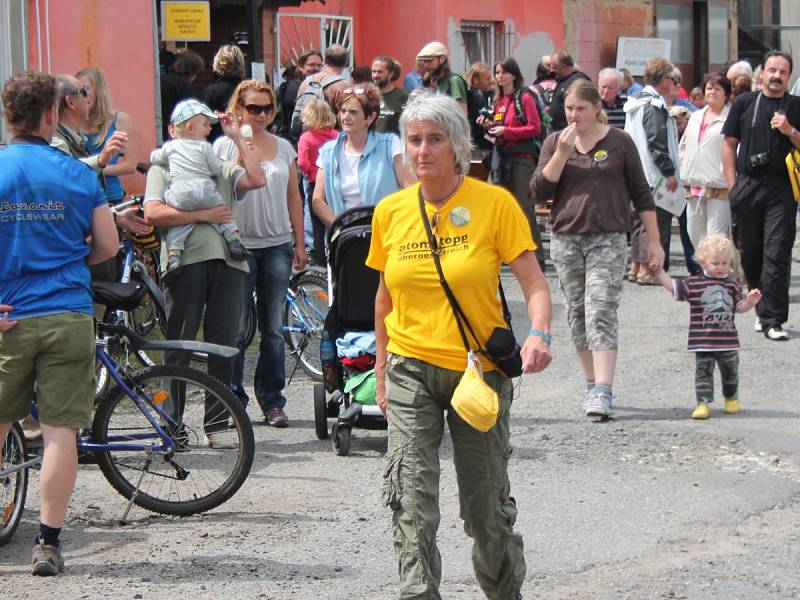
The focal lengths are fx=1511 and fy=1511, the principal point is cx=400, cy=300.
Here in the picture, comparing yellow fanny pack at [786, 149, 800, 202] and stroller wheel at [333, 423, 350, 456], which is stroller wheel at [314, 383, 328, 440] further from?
yellow fanny pack at [786, 149, 800, 202]

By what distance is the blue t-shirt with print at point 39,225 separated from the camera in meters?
5.98

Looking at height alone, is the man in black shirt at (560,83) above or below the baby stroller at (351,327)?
above

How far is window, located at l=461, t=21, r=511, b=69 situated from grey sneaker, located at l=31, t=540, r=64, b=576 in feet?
62.4

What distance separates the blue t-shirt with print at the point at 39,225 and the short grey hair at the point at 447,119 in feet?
5.12

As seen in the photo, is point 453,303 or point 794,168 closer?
point 453,303

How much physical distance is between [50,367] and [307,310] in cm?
468

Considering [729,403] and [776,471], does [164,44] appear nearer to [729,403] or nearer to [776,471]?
[729,403]

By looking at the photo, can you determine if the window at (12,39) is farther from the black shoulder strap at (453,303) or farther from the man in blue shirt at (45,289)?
the black shoulder strap at (453,303)

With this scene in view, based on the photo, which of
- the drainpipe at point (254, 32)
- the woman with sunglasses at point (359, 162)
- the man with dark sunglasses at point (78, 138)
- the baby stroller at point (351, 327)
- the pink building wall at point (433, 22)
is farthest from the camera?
the pink building wall at point (433, 22)

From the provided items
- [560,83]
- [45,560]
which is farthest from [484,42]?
[45,560]

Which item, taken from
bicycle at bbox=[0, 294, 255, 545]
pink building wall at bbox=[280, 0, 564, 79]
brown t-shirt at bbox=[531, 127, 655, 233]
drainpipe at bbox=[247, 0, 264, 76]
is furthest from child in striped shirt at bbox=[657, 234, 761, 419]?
pink building wall at bbox=[280, 0, 564, 79]

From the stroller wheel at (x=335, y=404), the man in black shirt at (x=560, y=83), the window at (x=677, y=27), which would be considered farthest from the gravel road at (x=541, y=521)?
the window at (x=677, y=27)

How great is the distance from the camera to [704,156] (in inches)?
531

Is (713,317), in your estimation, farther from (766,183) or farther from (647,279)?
(647,279)
